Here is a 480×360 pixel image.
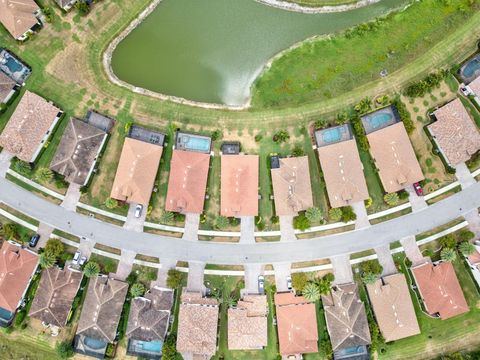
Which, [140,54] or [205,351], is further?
[140,54]

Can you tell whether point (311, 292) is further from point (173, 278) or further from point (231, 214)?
point (173, 278)

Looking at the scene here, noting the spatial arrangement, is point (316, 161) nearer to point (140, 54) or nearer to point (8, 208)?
point (140, 54)

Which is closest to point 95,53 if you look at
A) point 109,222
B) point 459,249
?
point 109,222

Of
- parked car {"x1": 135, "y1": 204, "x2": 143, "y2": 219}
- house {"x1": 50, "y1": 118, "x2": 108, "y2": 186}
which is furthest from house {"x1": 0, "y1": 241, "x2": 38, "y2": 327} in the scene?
parked car {"x1": 135, "y1": 204, "x2": 143, "y2": 219}

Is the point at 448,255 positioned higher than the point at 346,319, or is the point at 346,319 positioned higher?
the point at 448,255

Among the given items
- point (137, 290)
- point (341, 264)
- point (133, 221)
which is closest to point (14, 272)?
point (137, 290)

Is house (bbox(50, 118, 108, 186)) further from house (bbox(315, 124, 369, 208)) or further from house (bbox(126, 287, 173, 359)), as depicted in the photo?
house (bbox(315, 124, 369, 208))

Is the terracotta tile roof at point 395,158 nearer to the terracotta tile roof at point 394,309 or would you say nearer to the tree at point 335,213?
the tree at point 335,213
